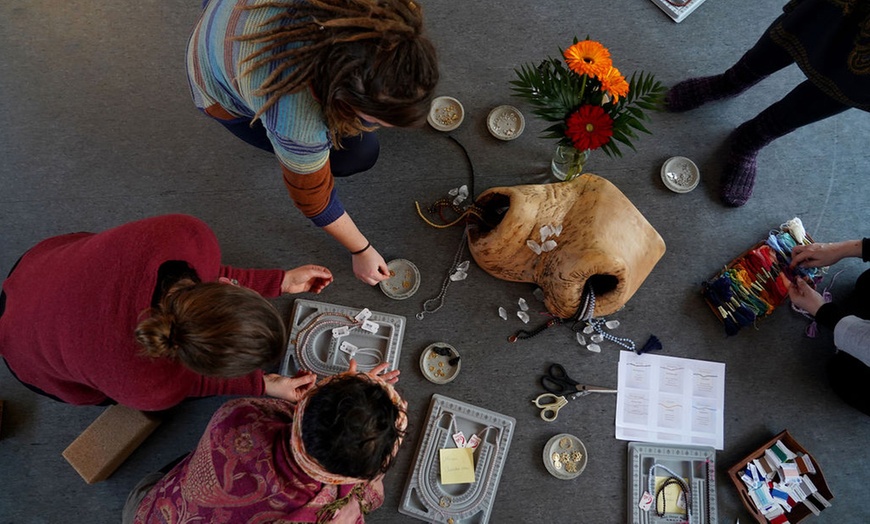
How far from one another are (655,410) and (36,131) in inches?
102

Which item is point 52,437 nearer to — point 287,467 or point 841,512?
point 287,467

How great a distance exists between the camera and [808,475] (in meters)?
1.78

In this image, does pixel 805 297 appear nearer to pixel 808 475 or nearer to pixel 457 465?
pixel 808 475

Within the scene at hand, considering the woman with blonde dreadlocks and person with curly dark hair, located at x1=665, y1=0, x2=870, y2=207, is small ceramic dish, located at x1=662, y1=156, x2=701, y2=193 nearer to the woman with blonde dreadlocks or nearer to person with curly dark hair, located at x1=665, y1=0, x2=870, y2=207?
person with curly dark hair, located at x1=665, y1=0, x2=870, y2=207

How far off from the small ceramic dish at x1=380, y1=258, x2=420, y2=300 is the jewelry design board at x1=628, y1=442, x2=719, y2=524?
0.94 m

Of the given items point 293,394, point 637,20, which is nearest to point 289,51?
point 293,394

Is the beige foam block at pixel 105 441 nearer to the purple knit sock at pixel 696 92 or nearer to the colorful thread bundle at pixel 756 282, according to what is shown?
the colorful thread bundle at pixel 756 282

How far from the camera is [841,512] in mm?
1859

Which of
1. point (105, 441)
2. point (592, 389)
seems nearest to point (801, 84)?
point (592, 389)

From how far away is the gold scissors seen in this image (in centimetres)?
186

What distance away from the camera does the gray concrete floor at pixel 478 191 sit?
1844 millimetres

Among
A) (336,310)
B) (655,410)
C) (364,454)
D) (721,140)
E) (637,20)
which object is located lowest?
(336,310)

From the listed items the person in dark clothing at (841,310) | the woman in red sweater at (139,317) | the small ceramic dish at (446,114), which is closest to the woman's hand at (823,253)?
the person in dark clothing at (841,310)

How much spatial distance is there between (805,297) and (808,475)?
0.60 meters
